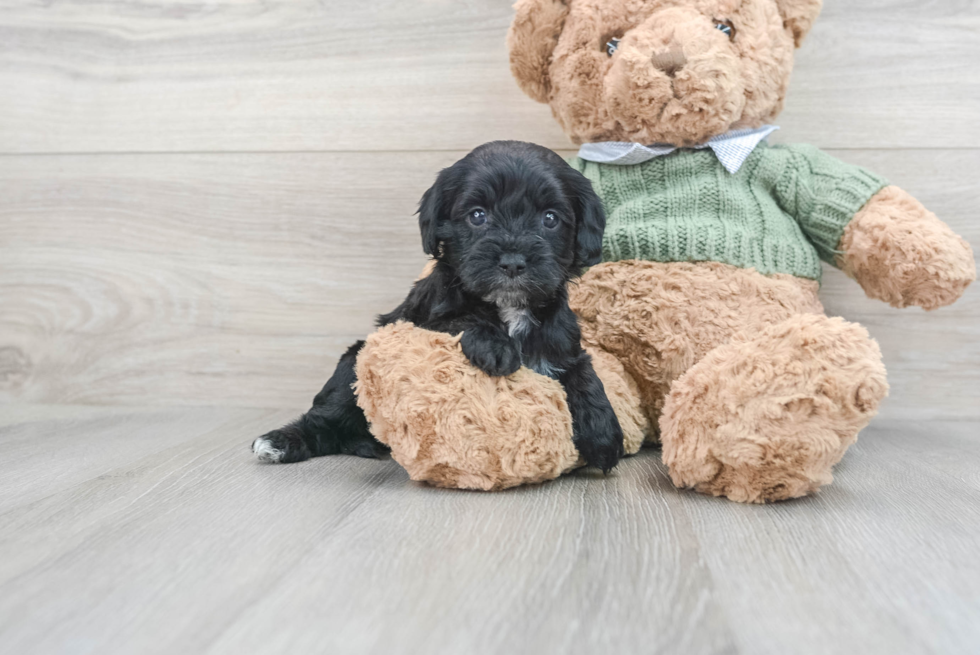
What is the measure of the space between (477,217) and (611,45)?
0.48 metres

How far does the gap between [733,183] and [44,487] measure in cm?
129

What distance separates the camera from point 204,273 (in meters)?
1.89

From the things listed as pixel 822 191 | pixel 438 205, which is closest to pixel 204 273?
pixel 438 205

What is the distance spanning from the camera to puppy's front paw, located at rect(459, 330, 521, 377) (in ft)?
3.65

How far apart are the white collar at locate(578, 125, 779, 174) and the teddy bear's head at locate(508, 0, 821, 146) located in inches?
0.7

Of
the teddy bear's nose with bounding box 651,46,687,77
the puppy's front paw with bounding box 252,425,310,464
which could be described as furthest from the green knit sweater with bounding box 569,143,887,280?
the puppy's front paw with bounding box 252,425,310,464

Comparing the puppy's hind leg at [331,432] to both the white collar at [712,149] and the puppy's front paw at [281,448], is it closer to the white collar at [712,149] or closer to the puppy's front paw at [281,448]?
the puppy's front paw at [281,448]

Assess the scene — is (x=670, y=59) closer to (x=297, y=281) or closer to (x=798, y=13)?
(x=798, y=13)

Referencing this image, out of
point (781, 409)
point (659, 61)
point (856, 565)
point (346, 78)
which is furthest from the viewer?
point (346, 78)


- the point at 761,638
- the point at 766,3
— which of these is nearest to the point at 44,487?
the point at 761,638

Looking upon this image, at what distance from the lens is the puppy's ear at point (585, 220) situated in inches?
45.5

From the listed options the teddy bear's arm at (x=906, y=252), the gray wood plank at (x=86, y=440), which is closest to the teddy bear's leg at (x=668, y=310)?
the teddy bear's arm at (x=906, y=252)

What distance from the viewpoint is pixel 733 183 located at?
1.35 metres

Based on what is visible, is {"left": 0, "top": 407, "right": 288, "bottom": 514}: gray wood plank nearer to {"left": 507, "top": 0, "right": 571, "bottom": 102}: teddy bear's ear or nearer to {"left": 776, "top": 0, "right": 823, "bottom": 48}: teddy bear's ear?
{"left": 507, "top": 0, "right": 571, "bottom": 102}: teddy bear's ear
